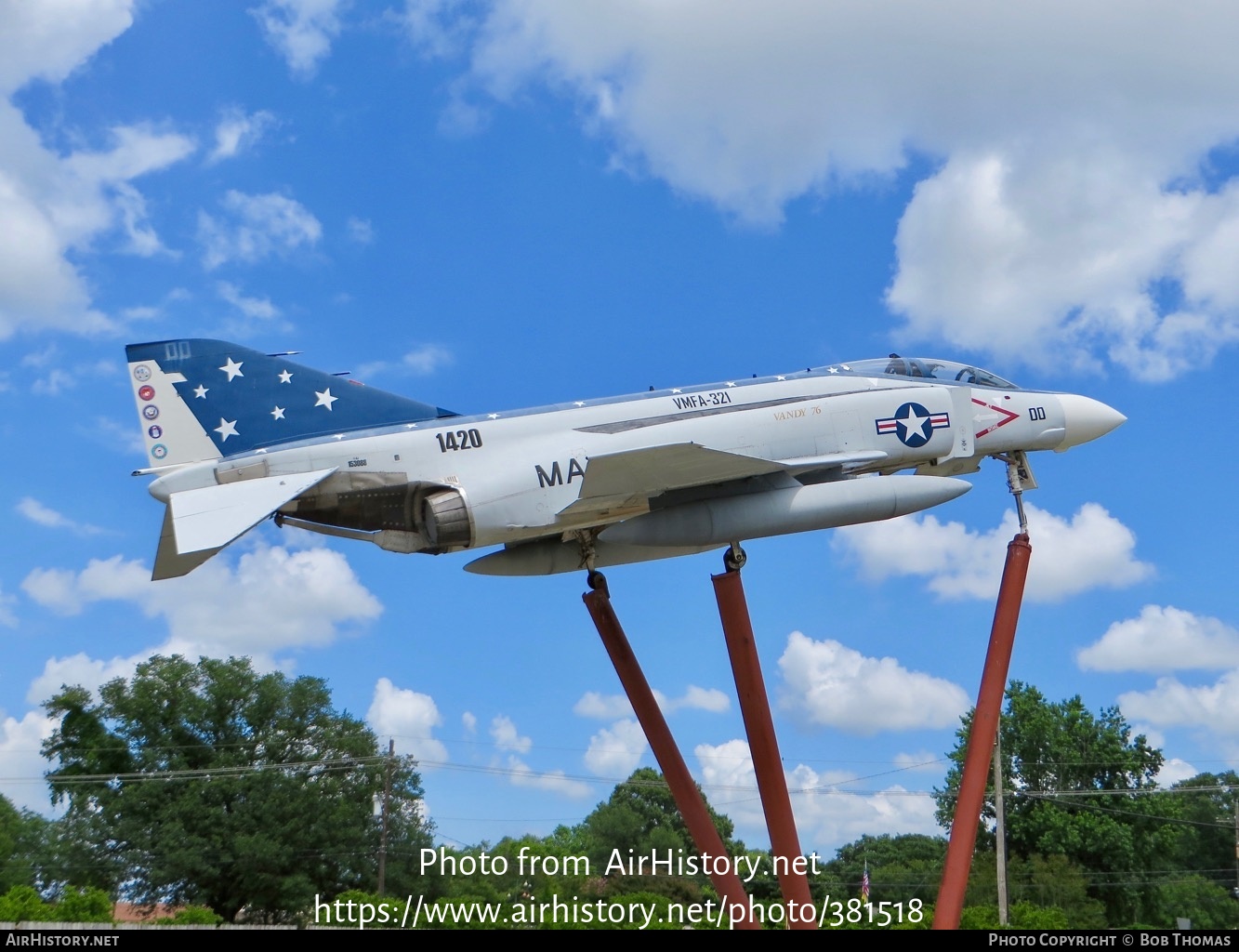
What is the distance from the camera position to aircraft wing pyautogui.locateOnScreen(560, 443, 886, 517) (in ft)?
50.2

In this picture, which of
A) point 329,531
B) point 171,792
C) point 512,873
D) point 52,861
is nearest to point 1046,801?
point 512,873

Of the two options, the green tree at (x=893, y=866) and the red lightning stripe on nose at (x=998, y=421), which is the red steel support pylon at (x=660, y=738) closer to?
the red lightning stripe on nose at (x=998, y=421)

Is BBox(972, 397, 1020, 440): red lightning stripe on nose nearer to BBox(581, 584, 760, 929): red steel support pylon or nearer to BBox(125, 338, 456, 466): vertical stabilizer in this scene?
BBox(581, 584, 760, 929): red steel support pylon

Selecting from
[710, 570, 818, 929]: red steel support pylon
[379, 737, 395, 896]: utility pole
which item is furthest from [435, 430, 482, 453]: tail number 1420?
[379, 737, 395, 896]: utility pole

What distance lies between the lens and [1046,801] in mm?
47406

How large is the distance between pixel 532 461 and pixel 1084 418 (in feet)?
30.1

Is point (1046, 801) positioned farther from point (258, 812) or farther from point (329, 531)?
point (329, 531)

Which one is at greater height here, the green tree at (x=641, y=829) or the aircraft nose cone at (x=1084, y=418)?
the aircraft nose cone at (x=1084, y=418)

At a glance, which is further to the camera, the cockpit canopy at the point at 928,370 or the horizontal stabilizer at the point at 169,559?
the cockpit canopy at the point at 928,370

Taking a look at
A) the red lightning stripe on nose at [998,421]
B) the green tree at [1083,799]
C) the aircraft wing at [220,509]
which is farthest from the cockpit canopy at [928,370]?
the green tree at [1083,799]

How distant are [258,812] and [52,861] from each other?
644 centimetres

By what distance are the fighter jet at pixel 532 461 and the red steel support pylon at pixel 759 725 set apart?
2.29 ft

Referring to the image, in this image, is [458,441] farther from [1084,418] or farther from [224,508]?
[1084,418]

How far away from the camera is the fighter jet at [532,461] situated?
15625 millimetres
